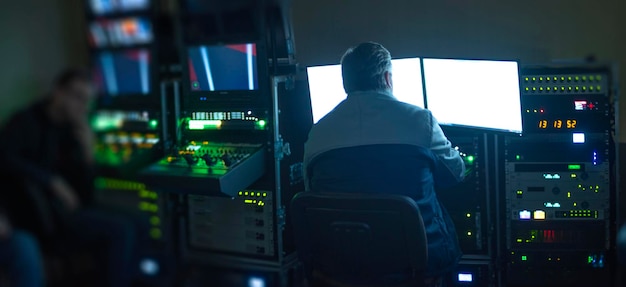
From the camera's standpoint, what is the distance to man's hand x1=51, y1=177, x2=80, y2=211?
3.80 feet

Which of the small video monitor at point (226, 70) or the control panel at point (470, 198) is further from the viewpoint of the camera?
the control panel at point (470, 198)

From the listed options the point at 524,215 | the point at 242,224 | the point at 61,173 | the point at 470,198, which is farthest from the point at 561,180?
the point at 61,173

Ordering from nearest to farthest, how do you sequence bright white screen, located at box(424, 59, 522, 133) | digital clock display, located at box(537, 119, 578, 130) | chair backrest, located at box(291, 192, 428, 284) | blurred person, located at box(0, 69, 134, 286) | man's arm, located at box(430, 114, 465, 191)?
blurred person, located at box(0, 69, 134, 286) < chair backrest, located at box(291, 192, 428, 284) < man's arm, located at box(430, 114, 465, 191) < bright white screen, located at box(424, 59, 522, 133) < digital clock display, located at box(537, 119, 578, 130)

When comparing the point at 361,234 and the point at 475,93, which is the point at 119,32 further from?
the point at 475,93

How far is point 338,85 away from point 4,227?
4.79 ft

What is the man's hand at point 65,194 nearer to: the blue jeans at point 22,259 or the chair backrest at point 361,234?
the blue jeans at point 22,259

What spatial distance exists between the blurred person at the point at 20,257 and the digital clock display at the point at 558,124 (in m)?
1.68

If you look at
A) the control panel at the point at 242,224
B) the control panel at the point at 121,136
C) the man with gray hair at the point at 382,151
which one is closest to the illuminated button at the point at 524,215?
the man with gray hair at the point at 382,151

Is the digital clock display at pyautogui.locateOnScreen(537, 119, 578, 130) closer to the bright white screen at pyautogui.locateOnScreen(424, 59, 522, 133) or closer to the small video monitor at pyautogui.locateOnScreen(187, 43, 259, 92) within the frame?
the bright white screen at pyautogui.locateOnScreen(424, 59, 522, 133)

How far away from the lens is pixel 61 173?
1158 mm

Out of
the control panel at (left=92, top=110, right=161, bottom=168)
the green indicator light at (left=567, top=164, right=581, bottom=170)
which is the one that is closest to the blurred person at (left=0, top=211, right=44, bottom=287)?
the control panel at (left=92, top=110, right=161, bottom=168)

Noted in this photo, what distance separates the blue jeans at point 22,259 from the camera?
115 centimetres

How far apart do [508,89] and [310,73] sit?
0.70 m

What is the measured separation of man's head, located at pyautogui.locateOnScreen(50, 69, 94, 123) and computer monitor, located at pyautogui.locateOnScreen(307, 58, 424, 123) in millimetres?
1257
